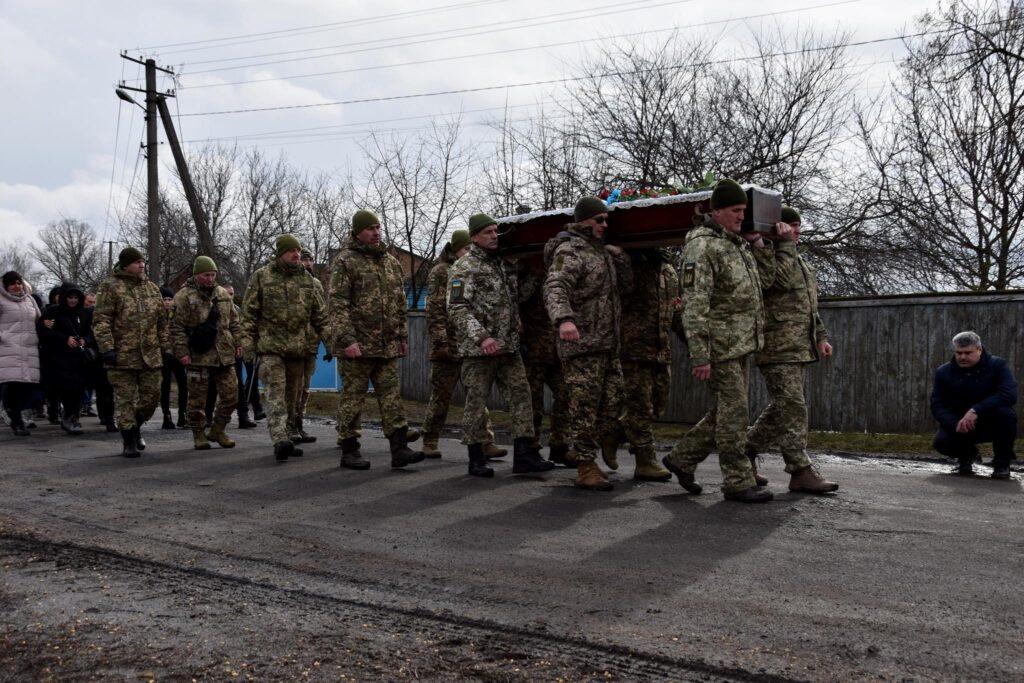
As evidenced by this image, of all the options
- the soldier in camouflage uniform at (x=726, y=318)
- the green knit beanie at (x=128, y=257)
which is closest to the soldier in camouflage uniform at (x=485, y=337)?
the soldier in camouflage uniform at (x=726, y=318)

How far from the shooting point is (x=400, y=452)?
321 inches

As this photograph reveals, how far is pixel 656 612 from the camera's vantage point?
3.97 metres

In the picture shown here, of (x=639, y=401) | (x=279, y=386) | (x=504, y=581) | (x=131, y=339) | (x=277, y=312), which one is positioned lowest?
(x=504, y=581)

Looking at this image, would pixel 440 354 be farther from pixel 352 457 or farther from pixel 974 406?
pixel 974 406

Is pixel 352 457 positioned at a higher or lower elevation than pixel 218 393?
lower

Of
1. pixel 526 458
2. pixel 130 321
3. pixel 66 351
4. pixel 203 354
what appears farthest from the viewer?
pixel 66 351

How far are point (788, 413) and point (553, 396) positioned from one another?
8.01 ft

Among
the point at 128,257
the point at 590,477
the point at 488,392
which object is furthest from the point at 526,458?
the point at 128,257

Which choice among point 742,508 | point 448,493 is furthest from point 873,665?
point 448,493

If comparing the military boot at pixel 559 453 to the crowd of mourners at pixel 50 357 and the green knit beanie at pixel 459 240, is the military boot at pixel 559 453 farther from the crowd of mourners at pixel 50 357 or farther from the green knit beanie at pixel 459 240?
the crowd of mourners at pixel 50 357

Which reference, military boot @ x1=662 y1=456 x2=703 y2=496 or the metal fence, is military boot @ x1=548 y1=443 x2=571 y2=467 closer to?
military boot @ x1=662 y1=456 x2=703 y2=496

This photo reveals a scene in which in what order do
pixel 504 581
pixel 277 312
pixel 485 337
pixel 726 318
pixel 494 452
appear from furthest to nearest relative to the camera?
pixel 277 312 → pixel 494 452 → pixel 485 337 → pixel 726 318 → pixel 504 581

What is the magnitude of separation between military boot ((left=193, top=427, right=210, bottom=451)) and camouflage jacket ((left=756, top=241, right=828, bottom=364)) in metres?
6.07

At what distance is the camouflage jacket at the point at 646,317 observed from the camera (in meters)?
7.62
